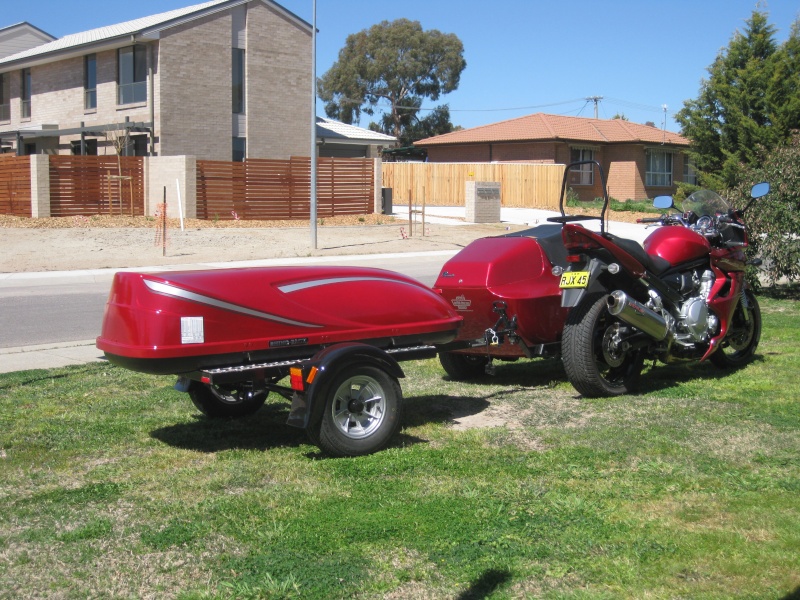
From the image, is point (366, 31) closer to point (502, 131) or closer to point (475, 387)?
point (502, 131)

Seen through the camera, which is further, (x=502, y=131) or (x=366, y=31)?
(x=366, y=31)

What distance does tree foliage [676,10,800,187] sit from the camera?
31922 millimetres

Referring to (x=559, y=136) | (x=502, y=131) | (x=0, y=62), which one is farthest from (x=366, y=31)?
(x=0, y=62)

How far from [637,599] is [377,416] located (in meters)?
2.61

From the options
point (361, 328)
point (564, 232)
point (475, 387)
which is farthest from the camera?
point (475, 387)

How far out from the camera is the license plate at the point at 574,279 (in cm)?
752

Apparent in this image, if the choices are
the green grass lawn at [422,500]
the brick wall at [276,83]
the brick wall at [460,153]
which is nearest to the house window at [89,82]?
the brick wall at [276,83]

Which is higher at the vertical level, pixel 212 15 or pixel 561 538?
pixel 212 15

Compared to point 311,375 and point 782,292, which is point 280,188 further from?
point 311,375

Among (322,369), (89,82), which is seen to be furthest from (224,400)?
(89,82)

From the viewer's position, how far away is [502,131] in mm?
54062

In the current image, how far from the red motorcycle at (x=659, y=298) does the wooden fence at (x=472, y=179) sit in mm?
36884

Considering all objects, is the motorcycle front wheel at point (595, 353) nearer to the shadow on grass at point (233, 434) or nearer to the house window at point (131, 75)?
the shadow on grass at point (233, 434)

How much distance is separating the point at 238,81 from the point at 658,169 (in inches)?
1073
